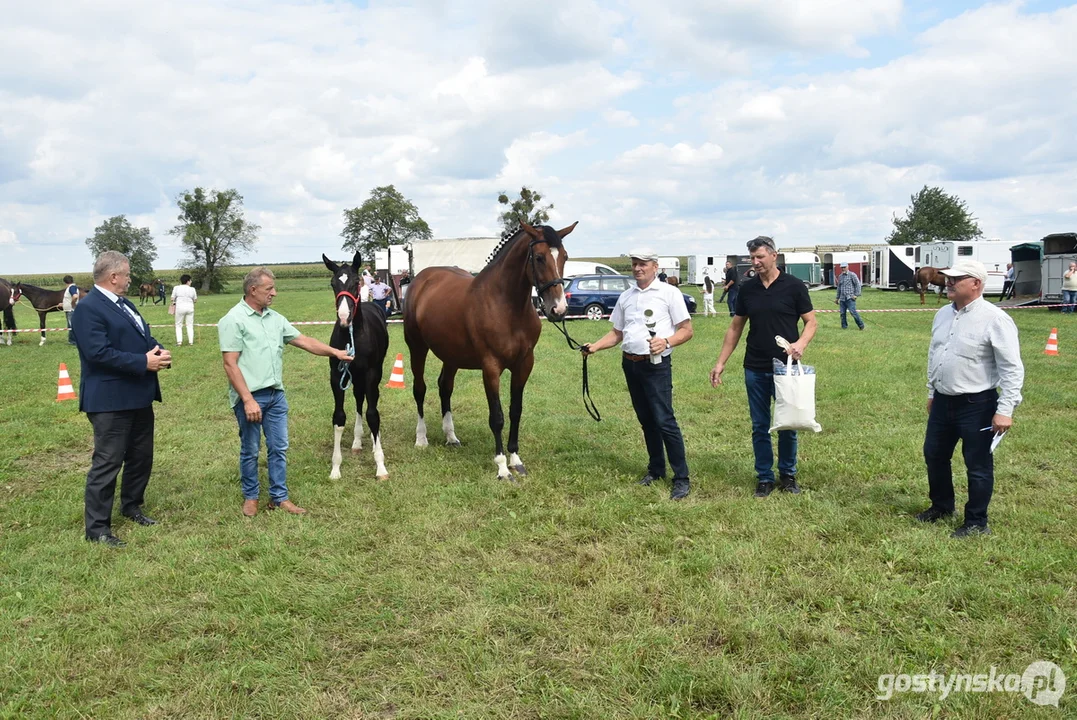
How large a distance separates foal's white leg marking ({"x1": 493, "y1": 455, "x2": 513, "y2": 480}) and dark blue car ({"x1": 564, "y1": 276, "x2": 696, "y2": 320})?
17.6m

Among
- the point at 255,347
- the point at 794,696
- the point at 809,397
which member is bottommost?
the point at 794,696

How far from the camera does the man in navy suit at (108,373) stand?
4.77 m

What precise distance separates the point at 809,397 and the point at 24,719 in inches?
200

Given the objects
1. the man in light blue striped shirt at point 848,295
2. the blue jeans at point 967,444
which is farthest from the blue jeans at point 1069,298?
the blue jeans at point 967,444

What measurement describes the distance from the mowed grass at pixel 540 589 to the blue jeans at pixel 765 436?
0.32 meters

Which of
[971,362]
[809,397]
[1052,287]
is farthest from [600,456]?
[1052,287]

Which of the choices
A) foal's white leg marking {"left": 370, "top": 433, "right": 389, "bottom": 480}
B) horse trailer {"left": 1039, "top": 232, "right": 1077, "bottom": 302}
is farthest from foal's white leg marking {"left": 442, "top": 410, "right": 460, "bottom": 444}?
horse trailer {"left": 1039, "top": 232, "right": 1077, "bottom": 302}

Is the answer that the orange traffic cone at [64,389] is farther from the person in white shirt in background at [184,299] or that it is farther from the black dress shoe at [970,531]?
the black dress shoe at [970,531]

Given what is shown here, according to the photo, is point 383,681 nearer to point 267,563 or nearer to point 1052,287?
point 267,563

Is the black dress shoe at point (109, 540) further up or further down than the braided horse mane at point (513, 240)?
further down

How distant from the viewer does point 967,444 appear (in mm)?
4574

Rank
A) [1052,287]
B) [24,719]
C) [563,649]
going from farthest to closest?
[1052,287], [563,649], [24,719]

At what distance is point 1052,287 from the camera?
23.5 m

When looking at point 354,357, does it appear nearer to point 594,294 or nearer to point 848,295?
point 848,295
